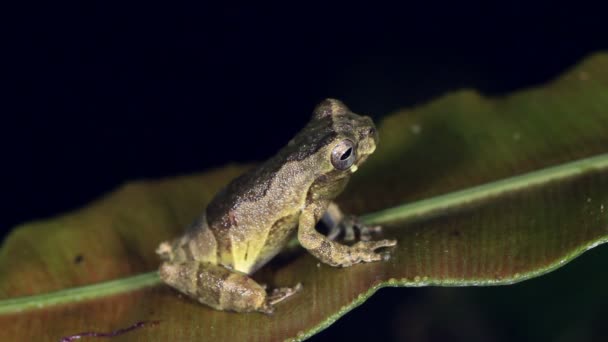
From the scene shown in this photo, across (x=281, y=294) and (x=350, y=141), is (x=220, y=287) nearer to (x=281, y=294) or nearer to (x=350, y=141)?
(x=281, y=294)

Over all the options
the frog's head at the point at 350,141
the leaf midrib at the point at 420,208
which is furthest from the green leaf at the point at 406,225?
the frog's head at the point at 350,141

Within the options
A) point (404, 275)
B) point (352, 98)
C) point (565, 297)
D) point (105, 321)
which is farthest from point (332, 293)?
point (352, 98)

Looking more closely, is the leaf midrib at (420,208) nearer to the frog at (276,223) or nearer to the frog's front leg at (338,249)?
the frog at (276,223)

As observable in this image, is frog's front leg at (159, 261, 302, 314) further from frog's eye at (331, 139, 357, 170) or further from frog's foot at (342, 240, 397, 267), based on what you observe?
frog's eye at (331, 139, 357, 170)

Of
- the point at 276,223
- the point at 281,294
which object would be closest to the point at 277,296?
the point at 281,294

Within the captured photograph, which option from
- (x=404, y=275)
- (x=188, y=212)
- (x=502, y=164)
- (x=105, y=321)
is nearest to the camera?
(x=404, y=275)

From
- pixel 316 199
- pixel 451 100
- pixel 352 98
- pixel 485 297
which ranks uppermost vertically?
pixel 352 98

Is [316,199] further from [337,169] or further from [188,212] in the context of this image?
[188,212]
